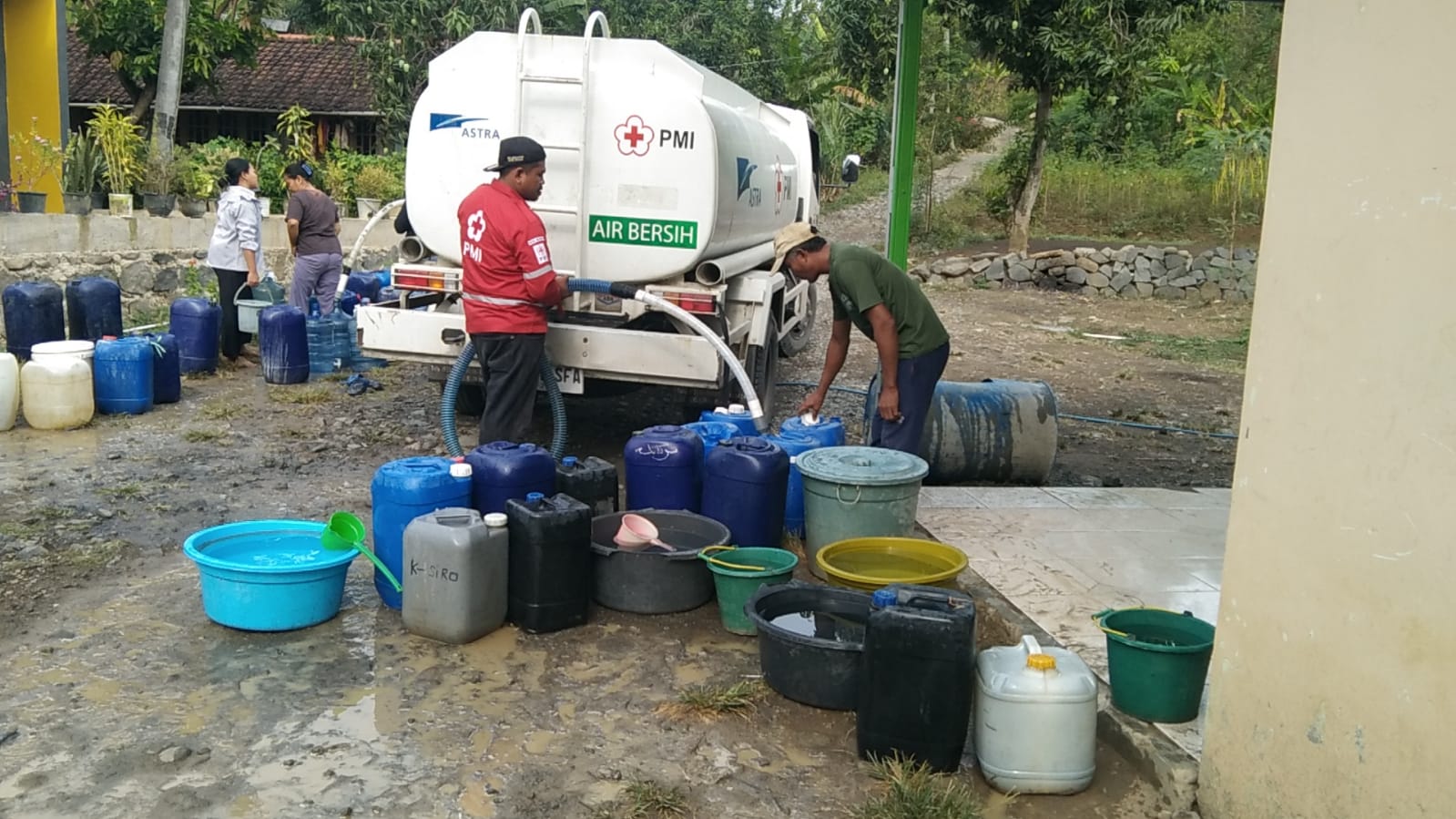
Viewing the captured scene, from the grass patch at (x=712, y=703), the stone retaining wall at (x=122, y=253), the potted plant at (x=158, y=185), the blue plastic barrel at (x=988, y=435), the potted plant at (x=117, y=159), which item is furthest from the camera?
the potted plant at (x=158, y=185)

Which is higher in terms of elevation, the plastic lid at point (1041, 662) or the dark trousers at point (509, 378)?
the dark trousers at point (509, 378)

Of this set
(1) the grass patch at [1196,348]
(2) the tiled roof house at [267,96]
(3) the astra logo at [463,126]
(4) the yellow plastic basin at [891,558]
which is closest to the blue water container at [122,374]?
(3) the astra logo at [463,126]

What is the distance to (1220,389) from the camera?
453 inches

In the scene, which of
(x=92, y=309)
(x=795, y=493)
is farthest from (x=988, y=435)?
(x=92, y=309)

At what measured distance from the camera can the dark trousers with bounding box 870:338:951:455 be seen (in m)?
5.93

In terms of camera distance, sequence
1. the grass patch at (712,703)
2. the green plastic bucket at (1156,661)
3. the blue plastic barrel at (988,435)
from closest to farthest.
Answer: the green plastic bucket at (1156,661)
the grass patch at (712,703)
the blue plastic barrel at (988,435)

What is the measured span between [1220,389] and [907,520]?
24.5ft

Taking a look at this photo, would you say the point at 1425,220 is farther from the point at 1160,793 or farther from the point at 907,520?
the point at 907,520

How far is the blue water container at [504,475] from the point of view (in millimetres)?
5109

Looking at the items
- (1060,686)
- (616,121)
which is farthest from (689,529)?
(616,121)

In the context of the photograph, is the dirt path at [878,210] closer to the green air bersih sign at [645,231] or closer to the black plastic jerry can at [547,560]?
the green air bersih sign at [645,231]

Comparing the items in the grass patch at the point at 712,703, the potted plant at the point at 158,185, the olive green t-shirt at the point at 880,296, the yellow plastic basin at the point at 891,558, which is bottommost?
the grass patch at the point at 712,703

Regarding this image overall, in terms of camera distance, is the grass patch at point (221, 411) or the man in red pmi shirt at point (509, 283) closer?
the man in red pmi shirt at point (509, 283)

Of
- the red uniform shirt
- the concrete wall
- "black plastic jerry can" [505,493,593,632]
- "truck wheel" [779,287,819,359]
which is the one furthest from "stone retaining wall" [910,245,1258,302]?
the concrete wall
